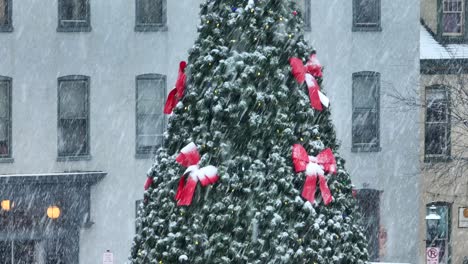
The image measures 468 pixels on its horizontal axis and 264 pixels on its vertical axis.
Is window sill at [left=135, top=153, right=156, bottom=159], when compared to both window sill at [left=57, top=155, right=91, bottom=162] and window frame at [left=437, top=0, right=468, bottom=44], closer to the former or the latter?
window sill at [left=57, top=155, right=91, bottom=162]

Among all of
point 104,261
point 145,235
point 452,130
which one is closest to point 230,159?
point 145,235

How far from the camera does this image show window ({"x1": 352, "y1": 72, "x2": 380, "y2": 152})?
25.6 metres

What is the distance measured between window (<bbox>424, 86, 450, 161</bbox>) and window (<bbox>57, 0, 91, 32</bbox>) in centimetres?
A: 873

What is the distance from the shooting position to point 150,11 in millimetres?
24781

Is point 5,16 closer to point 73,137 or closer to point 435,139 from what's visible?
point 73,137

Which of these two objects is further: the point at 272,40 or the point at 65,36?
the point at 65,36

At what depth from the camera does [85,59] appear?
2442 centimetres

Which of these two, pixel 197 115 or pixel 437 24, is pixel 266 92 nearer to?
pixel 197 115

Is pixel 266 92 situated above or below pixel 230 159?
above

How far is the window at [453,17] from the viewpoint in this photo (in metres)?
26.9

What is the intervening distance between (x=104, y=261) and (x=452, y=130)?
925 centimetres

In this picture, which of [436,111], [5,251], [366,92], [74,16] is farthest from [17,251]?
[436,111]

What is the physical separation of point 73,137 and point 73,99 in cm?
90

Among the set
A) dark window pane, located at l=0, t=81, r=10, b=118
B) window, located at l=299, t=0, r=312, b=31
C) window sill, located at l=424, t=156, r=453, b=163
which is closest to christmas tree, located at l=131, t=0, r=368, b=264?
dark window pane, located at l=0, t=81, r=10, b=118
